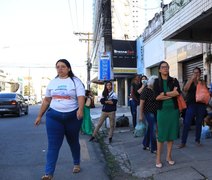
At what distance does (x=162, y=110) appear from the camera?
19.4 ft

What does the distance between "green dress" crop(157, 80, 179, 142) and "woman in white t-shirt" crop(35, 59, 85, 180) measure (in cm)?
137

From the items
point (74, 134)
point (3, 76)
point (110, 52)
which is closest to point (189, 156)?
point (74, 134)

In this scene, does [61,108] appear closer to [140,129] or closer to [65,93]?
[65,93]

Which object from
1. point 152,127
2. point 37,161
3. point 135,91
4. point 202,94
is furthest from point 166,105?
point 135,91

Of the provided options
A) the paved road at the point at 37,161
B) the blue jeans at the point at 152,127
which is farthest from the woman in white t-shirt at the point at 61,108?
the blue jeans at the point at 152,127

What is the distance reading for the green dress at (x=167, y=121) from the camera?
589 centimetres

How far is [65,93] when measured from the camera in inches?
213

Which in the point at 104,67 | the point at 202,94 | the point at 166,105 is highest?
the point at 104,67

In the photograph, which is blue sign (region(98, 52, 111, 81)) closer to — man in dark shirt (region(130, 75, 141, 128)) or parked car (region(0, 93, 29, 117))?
man in dark shirt (region(130, 75, 141, 128))

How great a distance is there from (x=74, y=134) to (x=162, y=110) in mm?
1500

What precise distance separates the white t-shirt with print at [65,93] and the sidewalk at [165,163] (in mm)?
1620

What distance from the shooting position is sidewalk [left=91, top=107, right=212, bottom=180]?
550 centimetres

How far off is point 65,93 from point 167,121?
5.77ft

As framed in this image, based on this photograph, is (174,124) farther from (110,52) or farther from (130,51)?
(130,51)
